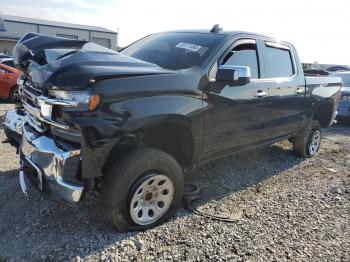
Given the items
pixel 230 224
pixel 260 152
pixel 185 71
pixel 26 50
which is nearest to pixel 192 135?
pixel 185 71

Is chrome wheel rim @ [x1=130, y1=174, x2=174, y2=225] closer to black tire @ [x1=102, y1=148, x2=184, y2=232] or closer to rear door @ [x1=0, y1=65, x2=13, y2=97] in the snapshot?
black tire @ [x1=102, y1=148, x2=184, y2=232]

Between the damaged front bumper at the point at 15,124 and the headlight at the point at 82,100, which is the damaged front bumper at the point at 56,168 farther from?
the damaged front bumper at the point at 15,124

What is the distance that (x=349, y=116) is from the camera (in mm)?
10305

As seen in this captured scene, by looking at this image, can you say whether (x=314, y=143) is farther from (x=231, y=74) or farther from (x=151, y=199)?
(x=151, y=199)

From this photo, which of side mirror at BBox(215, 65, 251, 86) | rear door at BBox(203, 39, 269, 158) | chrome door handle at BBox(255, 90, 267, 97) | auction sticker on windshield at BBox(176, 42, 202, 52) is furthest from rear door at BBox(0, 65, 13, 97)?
side mirror at BBox(215, 65, 251, 86)

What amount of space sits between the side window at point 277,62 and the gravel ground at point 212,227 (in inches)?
58.7

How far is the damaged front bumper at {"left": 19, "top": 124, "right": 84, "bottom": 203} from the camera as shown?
9.33 feet

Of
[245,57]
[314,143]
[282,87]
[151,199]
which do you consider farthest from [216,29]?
[314,143]

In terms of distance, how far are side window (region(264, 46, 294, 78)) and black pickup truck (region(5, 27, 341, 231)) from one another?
0.13 ft

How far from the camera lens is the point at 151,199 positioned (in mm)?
Result: 3455

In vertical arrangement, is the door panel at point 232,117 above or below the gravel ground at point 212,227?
above

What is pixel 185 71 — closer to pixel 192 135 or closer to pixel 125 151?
pixel 192 135

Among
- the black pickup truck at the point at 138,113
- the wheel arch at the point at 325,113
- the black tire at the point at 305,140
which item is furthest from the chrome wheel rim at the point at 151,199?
the wheel arch at the point at 325,113

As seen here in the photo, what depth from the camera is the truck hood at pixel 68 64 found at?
288cm
